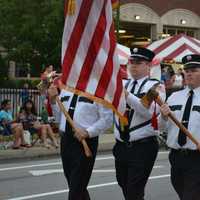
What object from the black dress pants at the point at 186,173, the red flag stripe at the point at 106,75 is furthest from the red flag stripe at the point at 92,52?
the black dress pants at the point at 186,173

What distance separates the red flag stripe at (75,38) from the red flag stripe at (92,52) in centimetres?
12

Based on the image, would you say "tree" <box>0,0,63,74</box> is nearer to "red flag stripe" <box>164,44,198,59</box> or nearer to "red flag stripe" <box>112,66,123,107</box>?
"red flag stripe" <box>164,44,198,59</box>

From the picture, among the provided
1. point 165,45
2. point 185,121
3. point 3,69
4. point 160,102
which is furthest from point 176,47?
point 160,102

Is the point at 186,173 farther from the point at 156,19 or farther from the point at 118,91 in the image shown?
the point at 156,19

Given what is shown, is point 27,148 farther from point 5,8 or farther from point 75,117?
point 5,8

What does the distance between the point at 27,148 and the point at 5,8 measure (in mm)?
13449

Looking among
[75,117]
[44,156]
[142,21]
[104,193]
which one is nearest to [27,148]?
[44,156]

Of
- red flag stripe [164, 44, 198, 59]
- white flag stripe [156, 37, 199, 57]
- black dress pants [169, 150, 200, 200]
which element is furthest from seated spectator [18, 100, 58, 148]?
black dress pants [169, 150, 200, 200]

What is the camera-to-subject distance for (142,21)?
39750 mm

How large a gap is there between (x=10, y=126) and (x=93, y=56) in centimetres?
1157

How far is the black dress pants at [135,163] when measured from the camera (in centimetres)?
682

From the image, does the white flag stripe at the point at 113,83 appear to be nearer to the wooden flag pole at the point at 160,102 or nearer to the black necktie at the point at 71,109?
the wooden flag pole at the point at 160,102

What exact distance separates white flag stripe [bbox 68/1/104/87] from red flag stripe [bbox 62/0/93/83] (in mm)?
28

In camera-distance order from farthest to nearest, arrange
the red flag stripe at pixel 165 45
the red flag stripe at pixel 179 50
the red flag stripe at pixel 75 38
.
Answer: the red flag stripe at pixel 165 45 → the red flag stripe at pixel 179 50 → the red flag stripe at pixel 75 38
